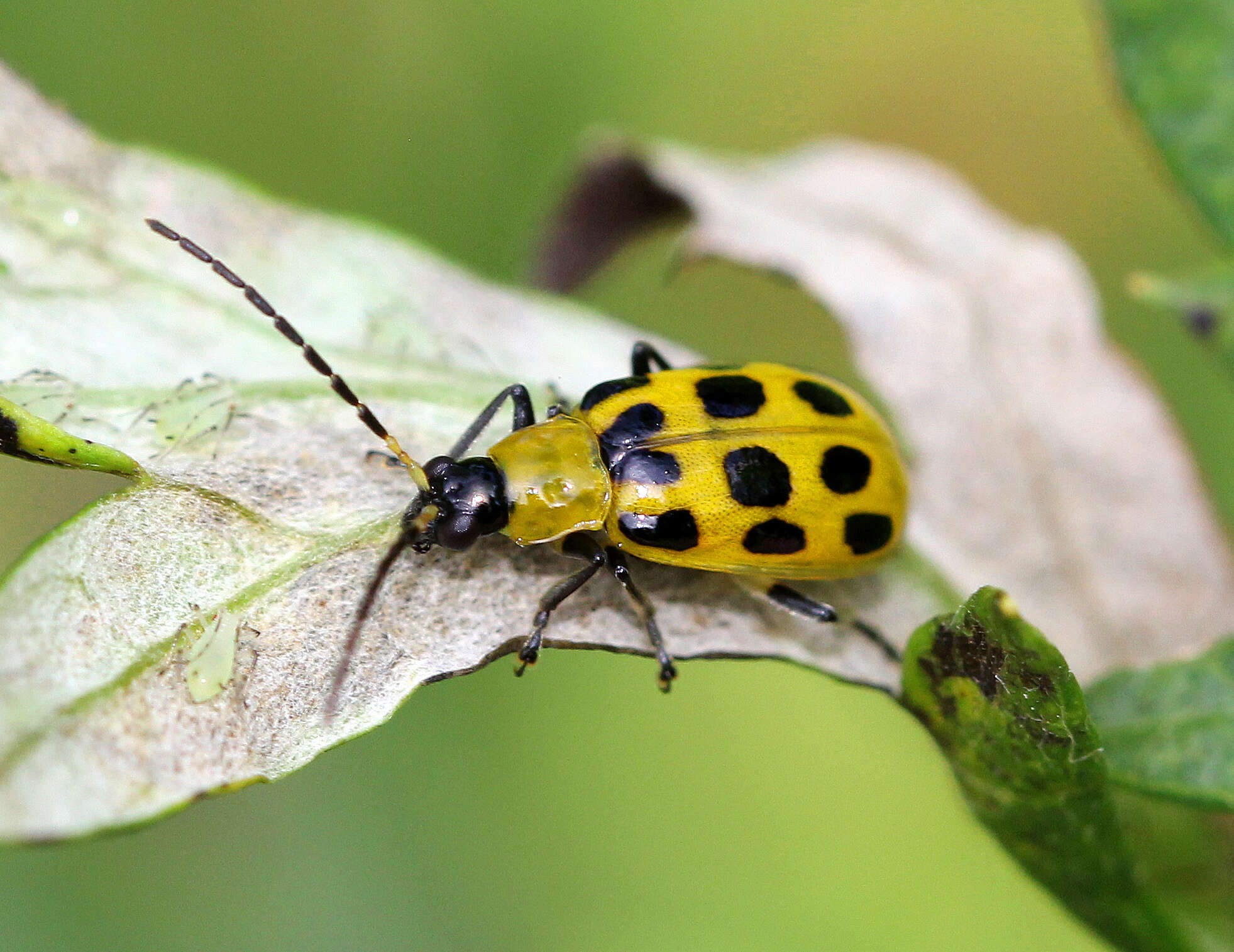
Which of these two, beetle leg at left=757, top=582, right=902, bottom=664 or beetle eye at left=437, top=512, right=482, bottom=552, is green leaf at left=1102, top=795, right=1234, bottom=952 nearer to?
beetle leg at left=757, top=582, right=902, bottom=664

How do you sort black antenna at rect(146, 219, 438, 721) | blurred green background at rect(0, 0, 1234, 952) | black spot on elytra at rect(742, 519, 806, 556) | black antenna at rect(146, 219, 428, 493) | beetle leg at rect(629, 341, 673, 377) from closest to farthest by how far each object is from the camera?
black antenna at rect(146, 219, 438, 721) → black antenna at rect(146, 219, 428, 493) → black spot on elytra at rect(742, 519, 806, 556) → beetle leg at rect(629, 341, 673, 377) → blurred green background at rect(0, 0, 1234, 952)

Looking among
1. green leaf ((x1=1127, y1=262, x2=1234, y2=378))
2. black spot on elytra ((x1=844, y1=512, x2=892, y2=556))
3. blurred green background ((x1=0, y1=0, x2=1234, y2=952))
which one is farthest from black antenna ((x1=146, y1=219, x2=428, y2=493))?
green leaf ((x1=1127, y1=262, x2=1234, y2=378))

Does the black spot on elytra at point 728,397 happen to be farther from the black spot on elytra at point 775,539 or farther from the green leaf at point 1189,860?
the green leaf at point 1189,860

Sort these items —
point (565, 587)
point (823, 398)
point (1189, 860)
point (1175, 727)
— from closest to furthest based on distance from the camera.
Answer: point (1175, 727) → point (1189, 860) → point (565, 587) → point (823, 398)

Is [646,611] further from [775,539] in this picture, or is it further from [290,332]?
[290,332]

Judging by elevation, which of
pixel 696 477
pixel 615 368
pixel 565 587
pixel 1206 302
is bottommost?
pixel 565 587

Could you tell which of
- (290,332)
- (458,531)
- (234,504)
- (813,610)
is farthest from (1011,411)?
(234,504)
